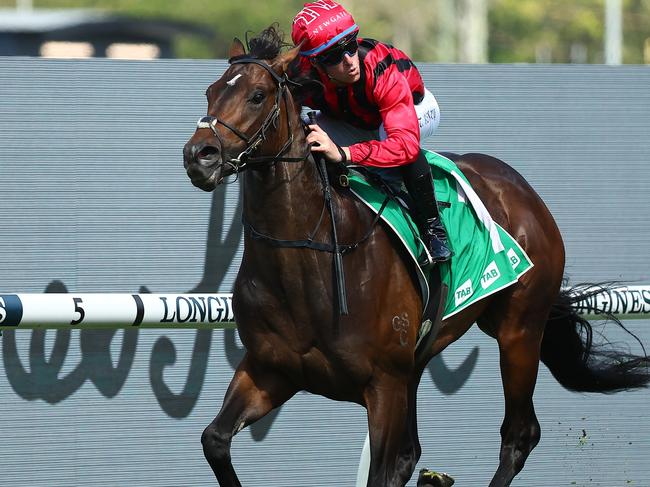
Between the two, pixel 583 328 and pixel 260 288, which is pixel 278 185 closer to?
pixel 260 288

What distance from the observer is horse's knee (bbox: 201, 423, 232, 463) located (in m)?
4.51

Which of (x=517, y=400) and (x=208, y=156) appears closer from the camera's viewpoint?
(x=208, y=156)

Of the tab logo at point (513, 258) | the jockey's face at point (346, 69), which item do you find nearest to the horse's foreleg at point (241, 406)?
the jockey's face at point (346, 69)

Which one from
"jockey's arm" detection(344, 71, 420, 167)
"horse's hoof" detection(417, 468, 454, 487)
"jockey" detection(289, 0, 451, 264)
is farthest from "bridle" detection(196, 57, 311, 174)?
"horse's hoof" detection(417, 468, 454, 487)

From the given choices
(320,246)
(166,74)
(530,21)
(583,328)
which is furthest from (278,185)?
(530,21)

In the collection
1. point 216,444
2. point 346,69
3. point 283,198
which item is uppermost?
point 346,69

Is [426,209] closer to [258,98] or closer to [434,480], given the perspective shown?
[258,98]

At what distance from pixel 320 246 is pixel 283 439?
1.92 meters

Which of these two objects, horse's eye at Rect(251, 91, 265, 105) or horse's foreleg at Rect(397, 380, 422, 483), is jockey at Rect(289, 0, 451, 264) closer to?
horse's eye at Rect(251, 91, 265, 105)

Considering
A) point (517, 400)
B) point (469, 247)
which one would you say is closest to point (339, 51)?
point (469, 247)

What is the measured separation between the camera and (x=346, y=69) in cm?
460

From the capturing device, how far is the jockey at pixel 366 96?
4457 millimetres

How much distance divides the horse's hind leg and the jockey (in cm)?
78

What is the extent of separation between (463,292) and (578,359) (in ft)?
3.44
